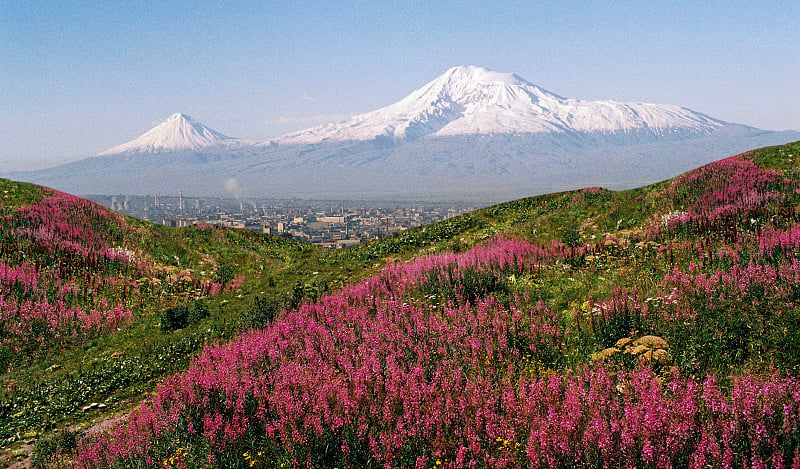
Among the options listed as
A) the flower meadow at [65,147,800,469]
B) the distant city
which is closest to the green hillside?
the flower meadow at [65,147,800,469]

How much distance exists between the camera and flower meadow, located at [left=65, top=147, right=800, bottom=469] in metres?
4.48

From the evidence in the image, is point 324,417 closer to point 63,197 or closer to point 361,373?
point 361,373

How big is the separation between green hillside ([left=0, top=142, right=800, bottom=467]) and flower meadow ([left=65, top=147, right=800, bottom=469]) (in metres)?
0.03

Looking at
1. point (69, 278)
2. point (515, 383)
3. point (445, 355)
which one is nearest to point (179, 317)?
point (69, 278)

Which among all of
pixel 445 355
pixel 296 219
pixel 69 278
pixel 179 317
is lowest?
pixel 296 219

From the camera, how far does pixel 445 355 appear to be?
6.93 metres

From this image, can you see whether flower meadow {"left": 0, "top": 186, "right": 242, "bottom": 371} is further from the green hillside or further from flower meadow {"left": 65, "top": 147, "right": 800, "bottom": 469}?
flower meadow {"left": 65, "top": 147, "right": 800, "bottom": 469}

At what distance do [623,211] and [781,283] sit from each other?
15.4 metres

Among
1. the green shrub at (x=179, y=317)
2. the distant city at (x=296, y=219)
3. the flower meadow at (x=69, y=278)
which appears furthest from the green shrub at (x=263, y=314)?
the distant city at (x=296, y=219)

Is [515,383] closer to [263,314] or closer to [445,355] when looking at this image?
[445,355]

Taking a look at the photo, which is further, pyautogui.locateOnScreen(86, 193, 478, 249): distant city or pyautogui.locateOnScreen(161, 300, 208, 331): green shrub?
pyautogui.locateOnScreen(86, 193, 478, 249): distant city

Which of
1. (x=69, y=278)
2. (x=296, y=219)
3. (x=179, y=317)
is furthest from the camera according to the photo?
(x=296, y=219)

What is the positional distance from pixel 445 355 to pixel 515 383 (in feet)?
3.74

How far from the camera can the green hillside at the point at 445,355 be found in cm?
482
